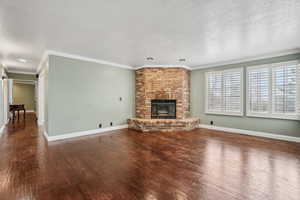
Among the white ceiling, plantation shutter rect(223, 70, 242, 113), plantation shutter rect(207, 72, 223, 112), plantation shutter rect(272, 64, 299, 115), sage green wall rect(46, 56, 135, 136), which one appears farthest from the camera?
plantation shutter rect(207, 72, 223, 112)

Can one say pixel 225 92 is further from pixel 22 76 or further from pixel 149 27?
pixel 22 76

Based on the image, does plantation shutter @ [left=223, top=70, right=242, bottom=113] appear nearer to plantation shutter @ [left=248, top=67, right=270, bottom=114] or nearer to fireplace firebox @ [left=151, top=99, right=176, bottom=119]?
plantation shutter @ [left=248, top=67, right=270, bottom=114]

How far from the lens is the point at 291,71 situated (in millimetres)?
4020

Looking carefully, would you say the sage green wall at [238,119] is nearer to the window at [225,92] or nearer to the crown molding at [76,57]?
the window at [225,92]

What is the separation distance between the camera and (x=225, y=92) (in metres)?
5.27

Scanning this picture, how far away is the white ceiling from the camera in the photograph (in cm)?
206

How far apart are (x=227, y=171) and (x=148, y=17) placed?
9.46ft

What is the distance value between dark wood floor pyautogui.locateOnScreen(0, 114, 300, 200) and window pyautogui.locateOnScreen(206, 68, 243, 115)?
1509mm

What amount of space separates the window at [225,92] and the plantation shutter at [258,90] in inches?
11.0

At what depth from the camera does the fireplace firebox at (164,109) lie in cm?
588

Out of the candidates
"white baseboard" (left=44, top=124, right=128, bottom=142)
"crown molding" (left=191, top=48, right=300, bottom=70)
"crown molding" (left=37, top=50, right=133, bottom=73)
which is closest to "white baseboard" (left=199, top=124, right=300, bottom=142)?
"crown molding" (left=191, top=48, right=300, bottom=70)

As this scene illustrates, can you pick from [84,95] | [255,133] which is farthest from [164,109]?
[255,133]

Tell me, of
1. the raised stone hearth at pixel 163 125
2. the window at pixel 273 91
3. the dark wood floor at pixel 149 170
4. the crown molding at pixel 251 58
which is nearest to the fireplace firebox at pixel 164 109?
Result: the raised stone hearth at pixel 163 125

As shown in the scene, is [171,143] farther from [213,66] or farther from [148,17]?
[213,66]
